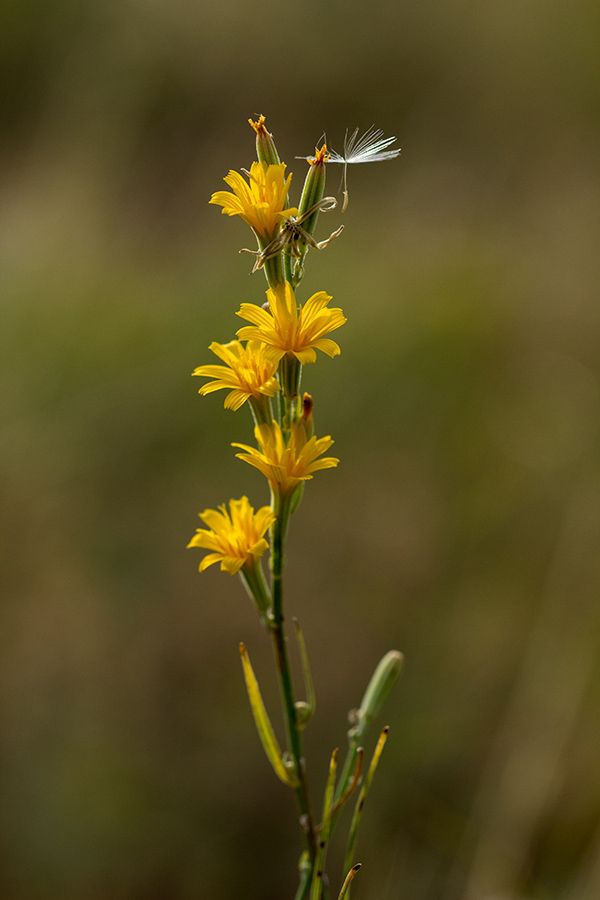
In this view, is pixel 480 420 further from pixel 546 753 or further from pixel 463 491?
pixel 546 753

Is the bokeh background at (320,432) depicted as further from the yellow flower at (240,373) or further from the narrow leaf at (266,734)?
the yellow flower at (240,373)

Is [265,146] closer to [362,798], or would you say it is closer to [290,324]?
[290,324]

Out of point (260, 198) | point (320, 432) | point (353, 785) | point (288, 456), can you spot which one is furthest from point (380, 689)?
point (320, 432)

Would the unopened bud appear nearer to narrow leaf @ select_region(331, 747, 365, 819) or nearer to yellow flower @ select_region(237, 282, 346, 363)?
yellow flower @ select_region(237, 282, 346, 363)

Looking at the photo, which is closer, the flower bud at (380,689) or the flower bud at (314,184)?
the flower bud at (314,184)

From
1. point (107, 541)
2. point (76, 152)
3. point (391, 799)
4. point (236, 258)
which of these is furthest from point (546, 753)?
point (76, 152)

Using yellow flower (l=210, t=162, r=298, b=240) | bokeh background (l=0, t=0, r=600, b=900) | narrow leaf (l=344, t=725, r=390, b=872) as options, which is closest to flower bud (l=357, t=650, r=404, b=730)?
narrow leaf (l=344, t=725, r=390, b=872)

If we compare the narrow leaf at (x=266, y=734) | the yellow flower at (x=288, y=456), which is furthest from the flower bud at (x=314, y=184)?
the narrow leaf at (x=266, y=734)
